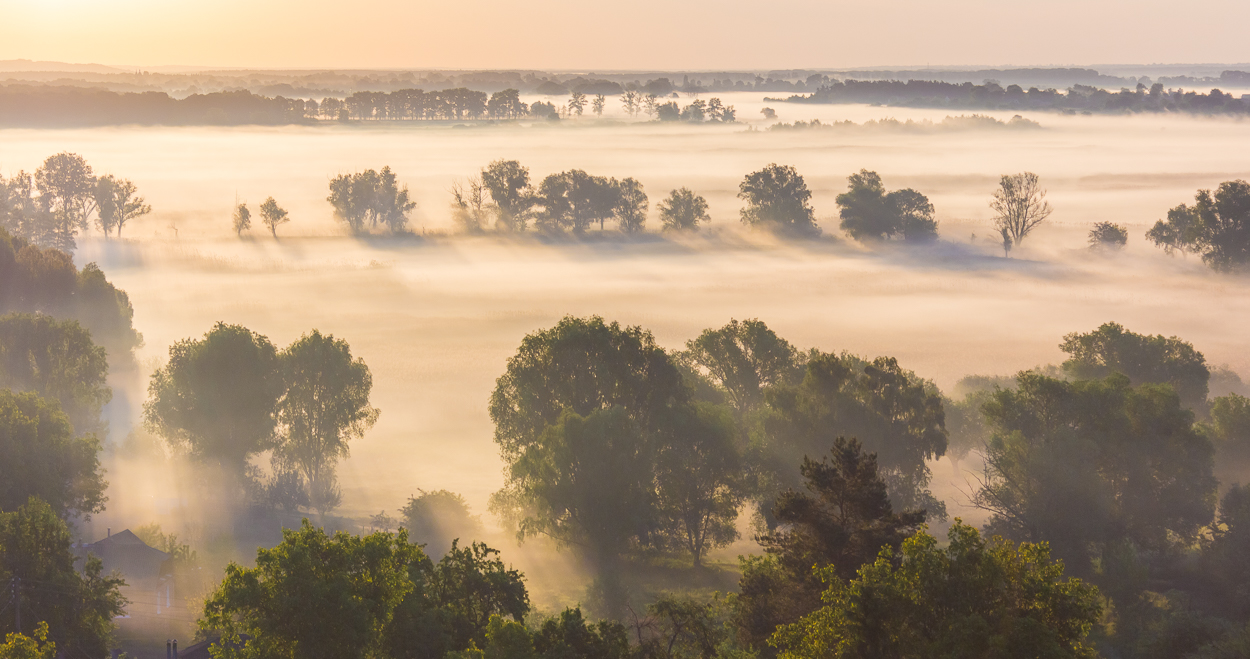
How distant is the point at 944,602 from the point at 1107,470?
29.0 m

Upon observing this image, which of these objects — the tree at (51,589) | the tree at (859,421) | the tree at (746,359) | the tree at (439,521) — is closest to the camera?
the tree at (51,589)

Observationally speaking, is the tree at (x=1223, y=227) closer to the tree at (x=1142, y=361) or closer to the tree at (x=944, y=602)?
the tree at (x=1142, y=361)

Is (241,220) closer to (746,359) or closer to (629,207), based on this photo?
(629,207)

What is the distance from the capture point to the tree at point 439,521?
45188 mm

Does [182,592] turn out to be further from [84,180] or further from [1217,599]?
[84,180]

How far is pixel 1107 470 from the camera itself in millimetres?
41875

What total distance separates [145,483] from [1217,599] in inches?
2019

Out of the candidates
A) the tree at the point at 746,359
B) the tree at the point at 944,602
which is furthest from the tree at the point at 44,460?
the tree at the point at 944,602

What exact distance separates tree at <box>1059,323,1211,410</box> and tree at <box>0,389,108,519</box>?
1953 inches

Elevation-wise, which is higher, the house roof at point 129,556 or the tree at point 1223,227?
the tree at point 1223,227

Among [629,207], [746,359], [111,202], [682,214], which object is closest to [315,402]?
[746,359]

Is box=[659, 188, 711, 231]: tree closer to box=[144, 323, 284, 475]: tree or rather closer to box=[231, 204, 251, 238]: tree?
box=[231, 204, 251, 238]: tree

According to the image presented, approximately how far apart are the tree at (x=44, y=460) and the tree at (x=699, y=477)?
2563cm

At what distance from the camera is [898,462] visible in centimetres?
4338
